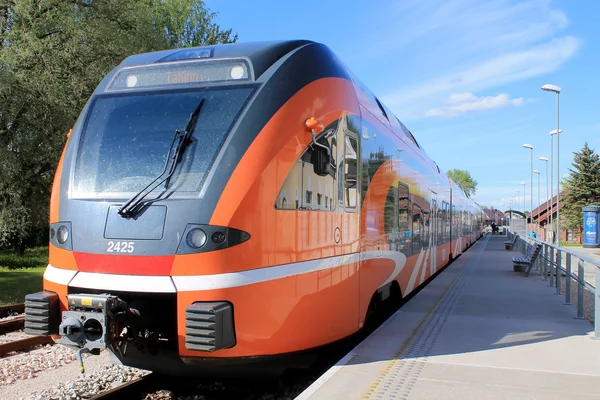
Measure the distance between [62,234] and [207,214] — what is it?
149 cm

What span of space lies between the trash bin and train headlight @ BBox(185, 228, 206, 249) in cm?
3803

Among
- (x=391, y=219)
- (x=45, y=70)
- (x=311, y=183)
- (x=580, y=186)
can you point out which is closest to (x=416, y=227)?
(x=391, y=219)

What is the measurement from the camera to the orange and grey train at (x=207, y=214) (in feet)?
14.3

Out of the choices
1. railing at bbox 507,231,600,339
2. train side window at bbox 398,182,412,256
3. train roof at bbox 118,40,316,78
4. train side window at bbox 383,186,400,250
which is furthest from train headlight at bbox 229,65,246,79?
railing at bbox 507,231,600,339

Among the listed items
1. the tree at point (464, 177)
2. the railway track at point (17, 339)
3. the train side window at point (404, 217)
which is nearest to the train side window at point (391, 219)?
the train side window at point (404, 217)

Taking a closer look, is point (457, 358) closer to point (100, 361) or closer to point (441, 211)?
point (100, 361)

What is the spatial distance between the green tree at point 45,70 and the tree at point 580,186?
149ft

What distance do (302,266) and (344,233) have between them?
999 mm

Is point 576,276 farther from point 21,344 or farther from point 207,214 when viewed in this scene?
point 21,344

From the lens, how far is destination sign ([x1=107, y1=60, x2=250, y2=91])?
5098 millimetres

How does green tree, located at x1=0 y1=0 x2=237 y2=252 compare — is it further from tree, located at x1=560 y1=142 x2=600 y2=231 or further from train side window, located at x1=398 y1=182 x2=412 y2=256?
tree, located at x1=560 y1=142 x2=600 y2=231

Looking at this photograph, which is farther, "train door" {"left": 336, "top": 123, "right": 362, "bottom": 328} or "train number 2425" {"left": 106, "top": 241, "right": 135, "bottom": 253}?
"train door" {"left": 336, "top": 123, "right": 362, "bottom": 328}

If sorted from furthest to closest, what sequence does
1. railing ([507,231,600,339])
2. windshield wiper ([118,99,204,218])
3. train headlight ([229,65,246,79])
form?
railing ([507,231,600,339]) → train headlight ([229,65,246,79]) → windshield wiper ([118,99,204,218])

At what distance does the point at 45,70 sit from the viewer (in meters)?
16.9
